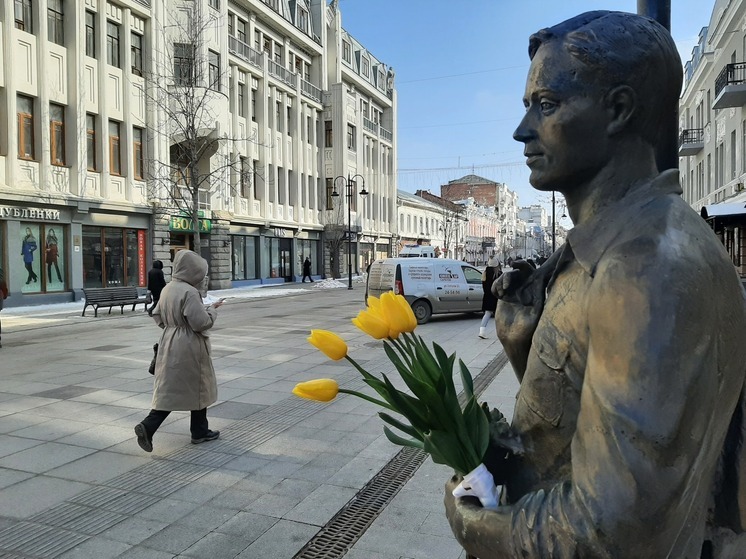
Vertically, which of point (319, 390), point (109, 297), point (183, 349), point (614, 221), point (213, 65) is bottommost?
point (109, 297)

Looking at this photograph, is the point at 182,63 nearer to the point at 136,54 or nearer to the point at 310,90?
the point at 136,54

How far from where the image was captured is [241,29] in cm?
3366

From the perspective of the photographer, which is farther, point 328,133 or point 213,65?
point 328,133

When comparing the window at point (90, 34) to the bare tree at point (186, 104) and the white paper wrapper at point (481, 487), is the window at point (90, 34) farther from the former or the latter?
the white paper wrapper at point (481, 487)

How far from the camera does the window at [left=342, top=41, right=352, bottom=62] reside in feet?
152

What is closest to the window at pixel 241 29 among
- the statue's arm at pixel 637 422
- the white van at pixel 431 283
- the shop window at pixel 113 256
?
the shop window at pixel 113 256

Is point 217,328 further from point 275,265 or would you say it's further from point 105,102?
point 275,265

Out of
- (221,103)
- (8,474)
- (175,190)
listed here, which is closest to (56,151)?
(175,190)

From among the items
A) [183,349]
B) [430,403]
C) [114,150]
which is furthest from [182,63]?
[430,403]

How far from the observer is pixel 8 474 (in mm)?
4848

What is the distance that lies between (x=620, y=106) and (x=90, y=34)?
27.0 m

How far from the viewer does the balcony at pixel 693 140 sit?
32156mm

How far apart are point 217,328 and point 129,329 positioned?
7.64ft

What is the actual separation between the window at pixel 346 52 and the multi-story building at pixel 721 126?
2572cm
